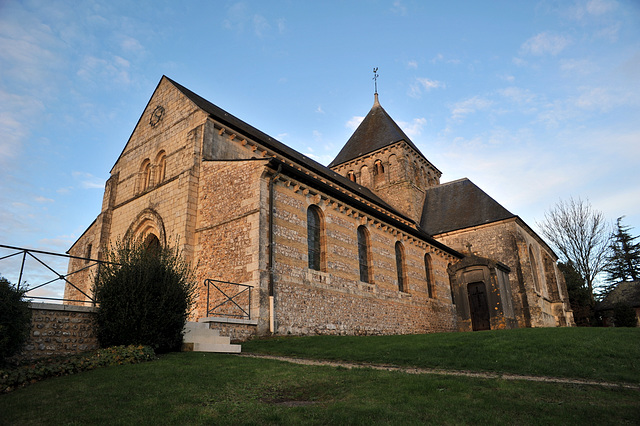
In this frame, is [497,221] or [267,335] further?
[497,221]

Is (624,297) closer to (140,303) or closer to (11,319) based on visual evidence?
(140,303)

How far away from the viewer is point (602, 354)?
7.91 meters

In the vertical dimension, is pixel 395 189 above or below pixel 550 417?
above

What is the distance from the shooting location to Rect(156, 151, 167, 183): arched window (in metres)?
17.8

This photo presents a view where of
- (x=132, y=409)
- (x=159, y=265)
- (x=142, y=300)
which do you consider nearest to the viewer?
(x=132, y=409)

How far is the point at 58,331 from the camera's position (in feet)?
26.9

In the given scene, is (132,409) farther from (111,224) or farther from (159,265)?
(111,224)

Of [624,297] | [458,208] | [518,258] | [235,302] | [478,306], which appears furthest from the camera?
[624,297]

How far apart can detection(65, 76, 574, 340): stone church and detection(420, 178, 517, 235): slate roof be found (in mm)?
139

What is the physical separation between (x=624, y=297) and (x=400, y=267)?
2043 centimetres

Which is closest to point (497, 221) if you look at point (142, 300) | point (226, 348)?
point (226, 348)

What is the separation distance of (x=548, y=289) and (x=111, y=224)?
27.1 meters

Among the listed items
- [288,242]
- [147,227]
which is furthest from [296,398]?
[147,227]

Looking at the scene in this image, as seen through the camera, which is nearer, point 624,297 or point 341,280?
point 341,280
